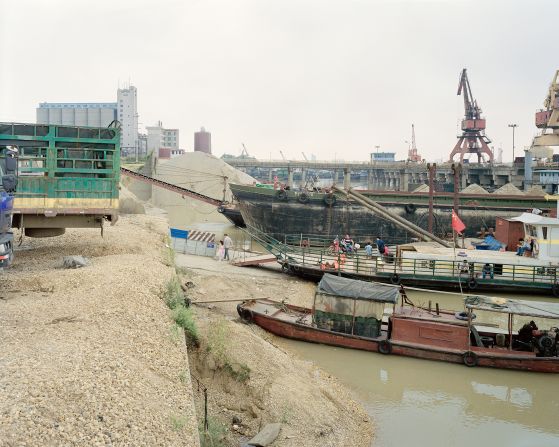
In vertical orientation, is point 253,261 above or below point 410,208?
below

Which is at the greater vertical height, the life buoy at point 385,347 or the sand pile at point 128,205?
the sand pile at point 128,205

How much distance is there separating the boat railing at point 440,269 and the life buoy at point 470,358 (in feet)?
24.8

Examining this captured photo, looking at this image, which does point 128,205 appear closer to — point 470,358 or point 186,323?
point 470,358

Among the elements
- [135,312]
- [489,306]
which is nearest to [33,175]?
[135,312]

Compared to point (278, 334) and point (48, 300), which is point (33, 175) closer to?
point (48, 300)

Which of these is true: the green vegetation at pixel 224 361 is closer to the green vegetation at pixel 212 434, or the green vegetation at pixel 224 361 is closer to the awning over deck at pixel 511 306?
the green vegetation at pixel 212 434

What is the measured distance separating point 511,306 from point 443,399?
3.31m

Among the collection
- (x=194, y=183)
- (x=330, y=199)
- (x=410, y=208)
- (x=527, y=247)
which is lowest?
(x=527, y=247)

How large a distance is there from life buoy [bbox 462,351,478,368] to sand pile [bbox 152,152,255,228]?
134 feet

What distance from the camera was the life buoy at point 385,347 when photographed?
15.2 m

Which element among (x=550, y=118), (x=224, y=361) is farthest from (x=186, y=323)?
(x=550, y=118)

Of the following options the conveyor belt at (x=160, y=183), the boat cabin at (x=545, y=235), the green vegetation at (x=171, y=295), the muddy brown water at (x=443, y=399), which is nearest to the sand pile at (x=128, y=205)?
the conveyor belt at (x=160, y=183)

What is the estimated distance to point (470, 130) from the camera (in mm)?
78188

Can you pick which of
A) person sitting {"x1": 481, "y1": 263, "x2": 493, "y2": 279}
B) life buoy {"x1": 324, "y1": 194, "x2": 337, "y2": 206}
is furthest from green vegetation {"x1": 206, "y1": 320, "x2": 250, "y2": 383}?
life buoy {"x1": 324, "y1": 194, "x2": 337, "y2": 206}
